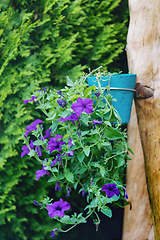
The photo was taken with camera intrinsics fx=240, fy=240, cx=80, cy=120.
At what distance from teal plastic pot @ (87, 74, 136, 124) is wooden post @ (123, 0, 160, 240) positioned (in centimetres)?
10

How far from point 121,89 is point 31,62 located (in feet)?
2.84

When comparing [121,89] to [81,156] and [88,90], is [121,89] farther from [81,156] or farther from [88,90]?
[81,156]

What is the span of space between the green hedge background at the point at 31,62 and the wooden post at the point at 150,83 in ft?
1.90

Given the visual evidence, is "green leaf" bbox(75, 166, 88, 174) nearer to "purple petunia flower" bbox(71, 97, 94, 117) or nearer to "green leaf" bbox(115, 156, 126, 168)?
"green leaf" bbox(115, 156, 126, 168)

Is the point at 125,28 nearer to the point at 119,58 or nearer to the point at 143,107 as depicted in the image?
the point at 119,58

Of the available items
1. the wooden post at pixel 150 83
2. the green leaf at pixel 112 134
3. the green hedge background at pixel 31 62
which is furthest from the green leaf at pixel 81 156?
the green hedge background at pixel 31 62

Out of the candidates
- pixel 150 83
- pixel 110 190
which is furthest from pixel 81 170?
pixel 150 83

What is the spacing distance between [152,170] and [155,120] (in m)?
0.32

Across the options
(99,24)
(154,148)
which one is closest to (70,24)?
(99,24)

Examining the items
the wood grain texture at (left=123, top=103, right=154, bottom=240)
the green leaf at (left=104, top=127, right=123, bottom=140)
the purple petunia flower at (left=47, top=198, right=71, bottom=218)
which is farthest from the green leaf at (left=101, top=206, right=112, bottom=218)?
the wood grain texture at (left=123, top=103, right=154, bottom=240)

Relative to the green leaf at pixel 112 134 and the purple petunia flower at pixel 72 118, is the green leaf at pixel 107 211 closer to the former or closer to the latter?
the green leaf at pixel 112 134

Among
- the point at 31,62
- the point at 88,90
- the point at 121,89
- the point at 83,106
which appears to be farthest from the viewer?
the point at 31,62

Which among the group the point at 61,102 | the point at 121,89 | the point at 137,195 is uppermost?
the point at 61,102

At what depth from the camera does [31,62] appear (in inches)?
76.5
